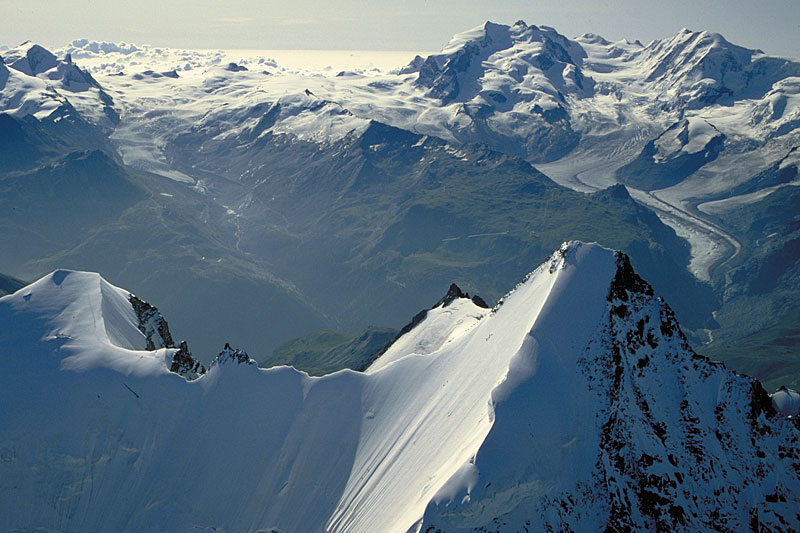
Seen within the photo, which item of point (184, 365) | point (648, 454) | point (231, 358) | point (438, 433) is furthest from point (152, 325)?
point (648, 454)

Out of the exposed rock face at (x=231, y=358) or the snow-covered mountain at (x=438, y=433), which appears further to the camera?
the exposed rock face at (x=231, y=358)

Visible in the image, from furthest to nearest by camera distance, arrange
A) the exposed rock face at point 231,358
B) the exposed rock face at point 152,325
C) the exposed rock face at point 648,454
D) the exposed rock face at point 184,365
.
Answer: the exposed rock face at point 152,325, the exposed rock face at point 184,365, the exposed rock face at point 231,358, the exposed rock face at point 648,454

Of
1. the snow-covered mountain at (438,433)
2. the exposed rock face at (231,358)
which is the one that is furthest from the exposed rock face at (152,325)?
the exposed rock face at (231,358)

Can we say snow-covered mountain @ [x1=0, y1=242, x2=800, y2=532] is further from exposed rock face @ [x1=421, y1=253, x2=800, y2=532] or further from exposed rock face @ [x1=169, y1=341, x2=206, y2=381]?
exposed rock face @ [x1=169, y1=341, x2=206, y2=381]

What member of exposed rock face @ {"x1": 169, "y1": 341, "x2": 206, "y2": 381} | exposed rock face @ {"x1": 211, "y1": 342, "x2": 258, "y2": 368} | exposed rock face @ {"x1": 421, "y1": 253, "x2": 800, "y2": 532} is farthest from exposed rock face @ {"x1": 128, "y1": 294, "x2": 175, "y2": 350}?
exposed rock face @ {"x1": 421, "y1": 253, "x2": 800, "y2": 532}

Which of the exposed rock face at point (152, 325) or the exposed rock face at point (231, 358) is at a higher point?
the exposed rock face at point (231, 358)

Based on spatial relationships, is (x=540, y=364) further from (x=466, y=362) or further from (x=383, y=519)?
(x=383, y=519)

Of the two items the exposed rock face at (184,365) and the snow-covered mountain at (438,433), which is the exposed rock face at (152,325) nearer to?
the exposed rock face at (184,365)

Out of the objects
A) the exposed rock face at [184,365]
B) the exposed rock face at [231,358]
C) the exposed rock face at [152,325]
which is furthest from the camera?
the exposed rock face at [152,325]

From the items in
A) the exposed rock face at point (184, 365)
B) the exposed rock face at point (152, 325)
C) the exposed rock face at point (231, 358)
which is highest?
the exposed rock face at point (231, 358)
